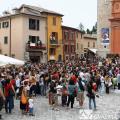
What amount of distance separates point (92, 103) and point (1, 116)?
212 inches

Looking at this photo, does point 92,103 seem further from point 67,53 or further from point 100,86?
point 67,53

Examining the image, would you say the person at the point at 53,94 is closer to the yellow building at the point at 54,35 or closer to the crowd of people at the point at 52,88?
the crowd of people at the point at 52,88

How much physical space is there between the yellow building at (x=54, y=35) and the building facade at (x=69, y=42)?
1519 millimetres

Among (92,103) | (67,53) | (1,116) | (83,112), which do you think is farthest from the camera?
(67,53)

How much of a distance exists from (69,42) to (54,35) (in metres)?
5.70

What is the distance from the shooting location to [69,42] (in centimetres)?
6794

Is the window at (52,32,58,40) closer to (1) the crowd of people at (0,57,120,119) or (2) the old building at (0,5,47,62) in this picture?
(2) the old building at (0,5,47,62)

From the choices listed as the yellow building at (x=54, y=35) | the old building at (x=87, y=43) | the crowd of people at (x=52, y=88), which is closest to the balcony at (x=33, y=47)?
the yellow building at (x=54, y=35)

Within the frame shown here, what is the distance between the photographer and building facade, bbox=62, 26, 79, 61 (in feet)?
216

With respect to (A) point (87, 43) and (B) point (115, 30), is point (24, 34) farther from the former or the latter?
(A) point (87, 43)

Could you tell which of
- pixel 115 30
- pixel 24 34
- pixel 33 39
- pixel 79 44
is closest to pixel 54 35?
pixel 33 39

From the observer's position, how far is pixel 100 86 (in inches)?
1101

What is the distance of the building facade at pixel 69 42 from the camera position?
6588cm

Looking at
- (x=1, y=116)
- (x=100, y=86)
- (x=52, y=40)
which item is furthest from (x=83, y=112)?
(x=52, y=40)
